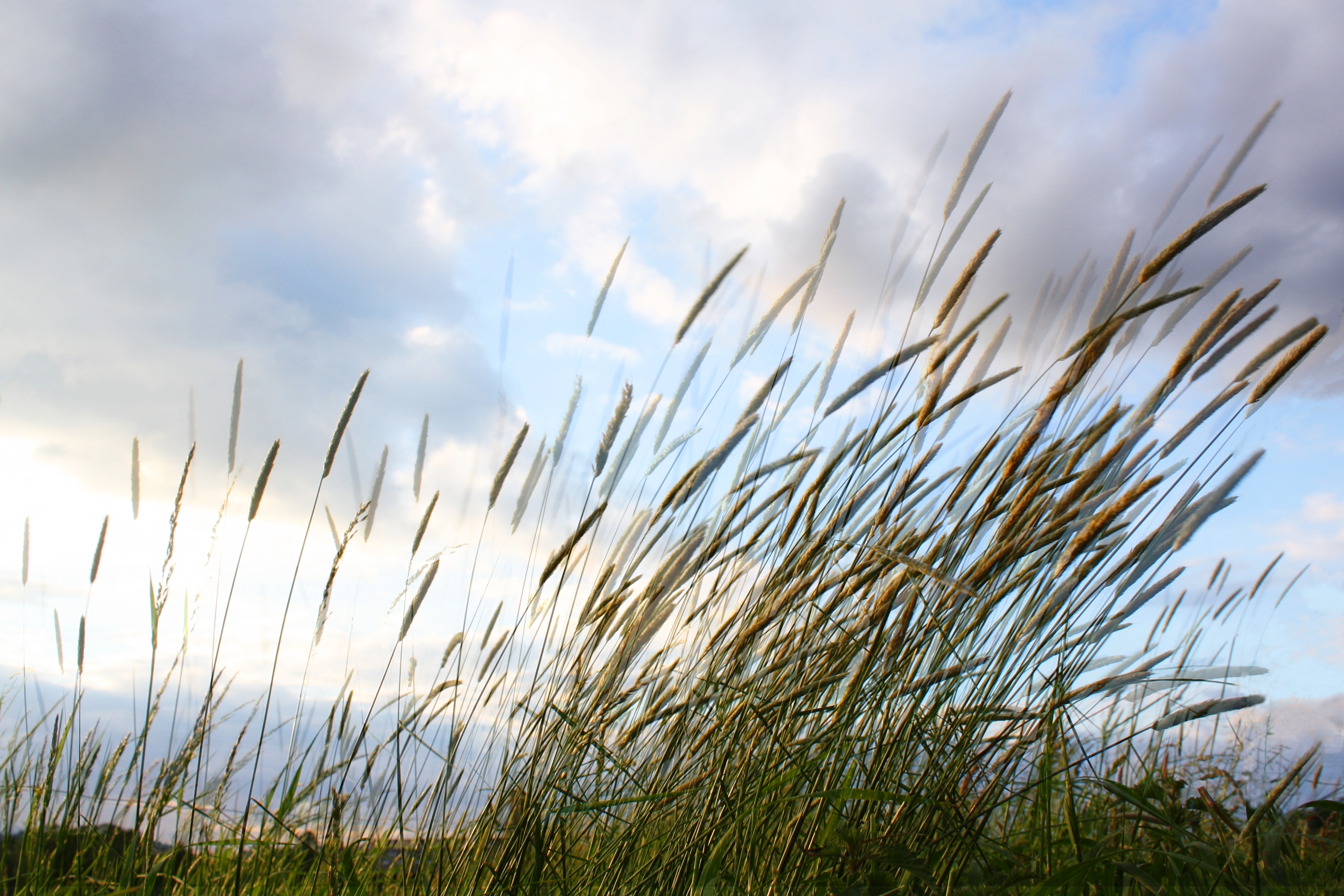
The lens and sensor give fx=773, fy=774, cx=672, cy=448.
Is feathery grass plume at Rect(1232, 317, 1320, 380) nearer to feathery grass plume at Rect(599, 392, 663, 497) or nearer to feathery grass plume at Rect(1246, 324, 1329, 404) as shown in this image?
feathery grass plume at Rect(1246, 324, 1329, 404)

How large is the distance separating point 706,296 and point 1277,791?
126 cm

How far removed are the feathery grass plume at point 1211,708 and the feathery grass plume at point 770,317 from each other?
98 centimetres

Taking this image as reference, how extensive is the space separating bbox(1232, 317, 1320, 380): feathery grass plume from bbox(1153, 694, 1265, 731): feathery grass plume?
1.85 ft

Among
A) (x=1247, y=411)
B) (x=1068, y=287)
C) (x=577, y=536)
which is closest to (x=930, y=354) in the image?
(x=1068, y=287)

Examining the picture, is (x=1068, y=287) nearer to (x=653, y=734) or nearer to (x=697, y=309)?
(x=697, y=309)

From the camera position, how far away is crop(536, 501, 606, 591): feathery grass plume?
1436 mm

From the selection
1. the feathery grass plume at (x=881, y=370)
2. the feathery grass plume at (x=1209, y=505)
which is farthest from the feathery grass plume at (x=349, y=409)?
the feathery grass plume at (x=1209, y=505)

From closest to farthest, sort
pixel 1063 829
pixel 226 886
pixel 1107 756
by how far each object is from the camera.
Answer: pixel 226 886 < pixel 1063 829 < pixel 1107 756

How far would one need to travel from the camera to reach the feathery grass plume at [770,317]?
1582 mm

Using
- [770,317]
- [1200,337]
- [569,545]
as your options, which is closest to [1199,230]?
[1200,337]

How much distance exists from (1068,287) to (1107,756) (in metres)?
1.64

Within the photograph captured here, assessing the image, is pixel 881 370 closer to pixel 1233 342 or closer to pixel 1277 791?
pixel 1233 342

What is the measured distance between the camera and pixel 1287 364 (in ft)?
4.15

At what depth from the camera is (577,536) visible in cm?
143
